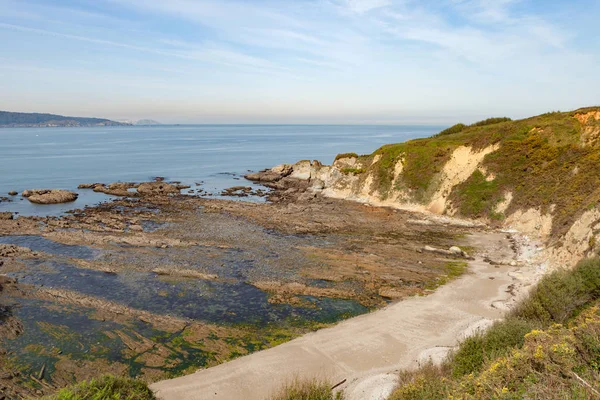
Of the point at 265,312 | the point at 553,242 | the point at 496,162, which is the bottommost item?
the point at 265,312

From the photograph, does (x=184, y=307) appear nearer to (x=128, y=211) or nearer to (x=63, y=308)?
(x=63, y=308)

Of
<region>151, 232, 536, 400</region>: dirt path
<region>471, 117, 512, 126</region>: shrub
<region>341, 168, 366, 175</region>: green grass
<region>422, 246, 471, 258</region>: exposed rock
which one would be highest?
<region>471, 117, 512, 126</region>: shrub

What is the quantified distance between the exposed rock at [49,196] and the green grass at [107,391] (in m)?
56.8

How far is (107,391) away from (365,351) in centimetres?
1294

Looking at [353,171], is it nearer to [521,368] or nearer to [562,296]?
[562,296]

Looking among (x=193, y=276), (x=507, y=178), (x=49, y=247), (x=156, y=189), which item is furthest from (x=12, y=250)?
(x=507, y=178)

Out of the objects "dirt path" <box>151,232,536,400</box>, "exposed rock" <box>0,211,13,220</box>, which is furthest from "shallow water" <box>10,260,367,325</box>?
"exposed rock" <box>0,211,13,220</box>

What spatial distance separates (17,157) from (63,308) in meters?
115

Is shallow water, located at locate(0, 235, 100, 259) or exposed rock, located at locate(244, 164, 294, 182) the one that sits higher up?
exposed rock, located at locate(244, 164, 294, 182)

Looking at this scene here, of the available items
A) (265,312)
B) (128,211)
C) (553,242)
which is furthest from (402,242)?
(128,211)

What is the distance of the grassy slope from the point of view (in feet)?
137

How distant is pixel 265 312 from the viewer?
25.0m

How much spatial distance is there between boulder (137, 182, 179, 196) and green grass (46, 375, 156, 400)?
56802mm

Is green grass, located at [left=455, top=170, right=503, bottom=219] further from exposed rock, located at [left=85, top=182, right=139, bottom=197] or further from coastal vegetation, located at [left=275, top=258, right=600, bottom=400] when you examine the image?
exposed rock, located at [left=85, top=182, right=139, bottom=197]
